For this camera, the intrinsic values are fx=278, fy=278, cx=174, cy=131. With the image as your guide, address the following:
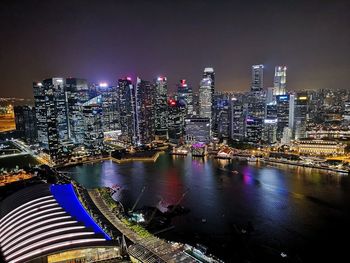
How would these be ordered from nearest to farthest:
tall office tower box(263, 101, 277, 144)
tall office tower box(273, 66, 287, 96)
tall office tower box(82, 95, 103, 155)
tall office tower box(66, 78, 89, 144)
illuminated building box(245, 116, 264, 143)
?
tall office tower box(82, 95, 103, 155)
tall office tower box(66, 78, 89, 144)
tall office tower box(263, 101, 277, 144)
illuminated building box(245, 116, 264, 143)
tall office tower box(273, 66, 287, 96)

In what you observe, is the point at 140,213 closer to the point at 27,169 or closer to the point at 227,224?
the point at 227,224

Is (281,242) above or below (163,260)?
below

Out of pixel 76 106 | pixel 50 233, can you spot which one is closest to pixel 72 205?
pixel 50 233

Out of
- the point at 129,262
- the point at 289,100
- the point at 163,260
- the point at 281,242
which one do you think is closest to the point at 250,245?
the point at 281,242

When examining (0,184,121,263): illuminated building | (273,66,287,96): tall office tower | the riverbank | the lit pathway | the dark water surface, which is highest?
(273,66,287,96): tall office tower

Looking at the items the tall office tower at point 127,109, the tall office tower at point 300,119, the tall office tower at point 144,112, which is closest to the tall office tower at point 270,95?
the tall office tower at point 300,119

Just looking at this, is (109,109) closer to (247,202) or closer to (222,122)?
(222,122)


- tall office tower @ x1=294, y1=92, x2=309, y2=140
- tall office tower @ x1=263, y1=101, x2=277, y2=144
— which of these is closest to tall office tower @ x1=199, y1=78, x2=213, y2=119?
tall office tower @ x1=263, y1=101, x2=277, y2=144

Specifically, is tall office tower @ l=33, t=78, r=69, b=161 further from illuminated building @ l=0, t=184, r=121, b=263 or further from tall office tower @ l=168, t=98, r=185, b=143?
illuminated building @ l=0, t=184, r=121, b=263
